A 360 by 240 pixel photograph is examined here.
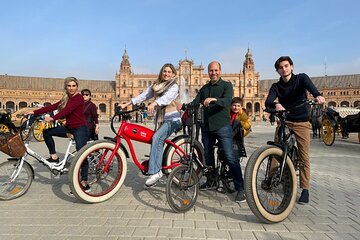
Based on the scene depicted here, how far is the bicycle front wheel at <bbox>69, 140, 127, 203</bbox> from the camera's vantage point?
334 centimetres

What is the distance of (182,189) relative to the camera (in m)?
3.25

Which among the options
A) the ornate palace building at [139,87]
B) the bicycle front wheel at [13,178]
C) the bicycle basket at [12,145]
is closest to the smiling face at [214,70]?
the bicycle basket at [12,145]

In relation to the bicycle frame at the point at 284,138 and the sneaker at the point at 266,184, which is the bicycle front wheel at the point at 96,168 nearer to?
the sneaker at the point at 266,184

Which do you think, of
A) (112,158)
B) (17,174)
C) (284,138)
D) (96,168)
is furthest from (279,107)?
(17,174)

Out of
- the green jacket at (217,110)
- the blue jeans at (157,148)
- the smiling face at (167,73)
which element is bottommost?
the blue jeans at (157,148)

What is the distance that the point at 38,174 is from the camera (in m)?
5.41

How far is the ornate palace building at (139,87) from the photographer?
89.6 m

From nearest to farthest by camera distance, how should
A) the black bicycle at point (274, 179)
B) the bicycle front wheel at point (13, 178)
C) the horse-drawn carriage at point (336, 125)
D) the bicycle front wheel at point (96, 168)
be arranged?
the black bicycle at point (274, 179), the bicycle front wheel at point (96, 168), the bicycle front wheel at point (13, 178), the horse-drawn carriage at point (336, 125)

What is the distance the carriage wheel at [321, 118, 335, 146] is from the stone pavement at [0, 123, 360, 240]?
6.50 metres

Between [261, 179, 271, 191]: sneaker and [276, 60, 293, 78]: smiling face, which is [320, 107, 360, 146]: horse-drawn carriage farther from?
[261, 179, 271, 191]: sneaker

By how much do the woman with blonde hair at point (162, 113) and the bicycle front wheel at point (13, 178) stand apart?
178 cm

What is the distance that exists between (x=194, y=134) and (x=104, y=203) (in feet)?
5.13

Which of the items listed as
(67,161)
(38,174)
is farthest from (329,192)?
(38,174)

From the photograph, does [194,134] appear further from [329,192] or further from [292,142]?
[329,192]
